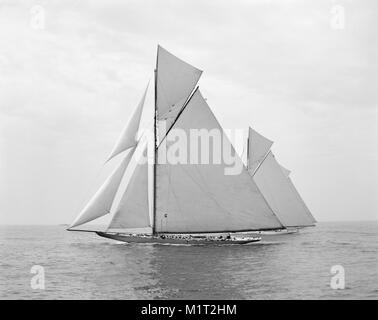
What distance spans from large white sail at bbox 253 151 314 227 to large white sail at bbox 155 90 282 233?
27.4 metres

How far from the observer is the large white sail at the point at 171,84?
151 feet

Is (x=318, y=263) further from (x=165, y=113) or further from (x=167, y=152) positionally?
(x=165, y=113)

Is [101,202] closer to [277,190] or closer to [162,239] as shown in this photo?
[162,239]

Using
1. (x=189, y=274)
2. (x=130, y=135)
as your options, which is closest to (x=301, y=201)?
(x=130, y=135)

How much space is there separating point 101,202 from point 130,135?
22.2 feet

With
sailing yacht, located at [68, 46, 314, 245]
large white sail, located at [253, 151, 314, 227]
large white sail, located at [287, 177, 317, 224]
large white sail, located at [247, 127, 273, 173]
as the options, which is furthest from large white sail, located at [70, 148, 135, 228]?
large white sail, located at [287, 177, 317, 224]

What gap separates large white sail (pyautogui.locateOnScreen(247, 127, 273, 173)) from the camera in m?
71.9

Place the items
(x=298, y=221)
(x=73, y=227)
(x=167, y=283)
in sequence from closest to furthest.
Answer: (x=167, y=283) → (x=73, y=227) → (x=298, y=221)

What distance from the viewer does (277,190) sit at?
73.3 m

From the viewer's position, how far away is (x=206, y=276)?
30000 mm

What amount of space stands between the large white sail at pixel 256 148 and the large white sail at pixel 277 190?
33.5 inches

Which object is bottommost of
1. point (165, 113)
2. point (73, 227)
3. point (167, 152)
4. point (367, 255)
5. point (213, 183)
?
point (367, 255)

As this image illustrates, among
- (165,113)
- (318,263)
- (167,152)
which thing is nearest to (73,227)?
(167,152)
